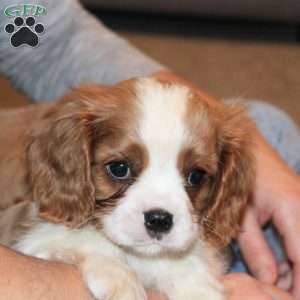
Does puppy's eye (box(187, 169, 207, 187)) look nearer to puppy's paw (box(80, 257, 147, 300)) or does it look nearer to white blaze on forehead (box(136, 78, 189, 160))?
white blaze on forehead (box(136, 78, 189, 160))

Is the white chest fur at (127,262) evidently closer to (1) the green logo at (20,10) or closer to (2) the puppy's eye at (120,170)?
(2) the puppy's eye at (120,170)

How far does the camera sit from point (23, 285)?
1350 mm

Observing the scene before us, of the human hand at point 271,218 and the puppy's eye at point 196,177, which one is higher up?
the puppy's eye at point 196,177

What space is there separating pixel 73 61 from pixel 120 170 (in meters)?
0.78

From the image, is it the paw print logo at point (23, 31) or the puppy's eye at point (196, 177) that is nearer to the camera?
the paw print logo at point (23, 31)

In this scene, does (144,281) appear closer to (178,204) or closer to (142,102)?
(178,204)

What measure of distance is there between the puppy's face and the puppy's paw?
70 millimetres

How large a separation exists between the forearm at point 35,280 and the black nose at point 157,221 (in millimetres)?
208

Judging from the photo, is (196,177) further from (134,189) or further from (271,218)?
(271,218)

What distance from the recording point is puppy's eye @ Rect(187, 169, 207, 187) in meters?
1.74

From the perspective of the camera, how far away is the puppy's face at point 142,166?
1.64 m

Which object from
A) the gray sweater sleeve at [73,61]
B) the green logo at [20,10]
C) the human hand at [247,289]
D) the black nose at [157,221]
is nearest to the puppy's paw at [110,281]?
the black nose at [157,221]

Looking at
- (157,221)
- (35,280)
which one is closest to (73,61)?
(157,221)

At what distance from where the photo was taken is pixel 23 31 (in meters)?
1.64
